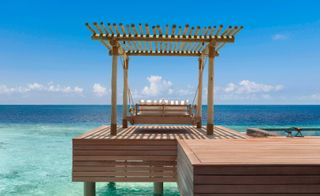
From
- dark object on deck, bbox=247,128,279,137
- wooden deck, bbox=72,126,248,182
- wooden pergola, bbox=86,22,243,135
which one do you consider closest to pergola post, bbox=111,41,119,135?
wooden pergola, bbox=86,22,243,135

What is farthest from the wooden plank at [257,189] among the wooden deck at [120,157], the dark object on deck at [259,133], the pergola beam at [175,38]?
the pergola beam at [175,38]

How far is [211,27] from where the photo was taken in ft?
26.0

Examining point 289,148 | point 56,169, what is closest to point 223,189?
point 289,148

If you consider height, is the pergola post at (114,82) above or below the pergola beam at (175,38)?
below

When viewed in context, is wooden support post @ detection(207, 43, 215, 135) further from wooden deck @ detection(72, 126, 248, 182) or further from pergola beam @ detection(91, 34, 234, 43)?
wooden deck @ detection(72, 126, 248, 182)

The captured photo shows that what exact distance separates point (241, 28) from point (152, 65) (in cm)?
7860

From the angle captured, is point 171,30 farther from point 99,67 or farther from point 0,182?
point 99,67

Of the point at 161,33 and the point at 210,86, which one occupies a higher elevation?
the point at 161,33

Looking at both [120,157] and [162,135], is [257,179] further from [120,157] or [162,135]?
[162,135]

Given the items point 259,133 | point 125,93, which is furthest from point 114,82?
point 259,133

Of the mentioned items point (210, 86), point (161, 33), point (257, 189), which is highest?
point (161, 33)

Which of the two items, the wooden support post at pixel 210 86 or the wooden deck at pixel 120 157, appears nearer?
the wooden deck at pixel 120 157

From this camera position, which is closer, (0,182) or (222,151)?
(222,151)

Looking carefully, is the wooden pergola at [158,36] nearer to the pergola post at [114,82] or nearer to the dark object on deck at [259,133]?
the pergola post at [114,82]
